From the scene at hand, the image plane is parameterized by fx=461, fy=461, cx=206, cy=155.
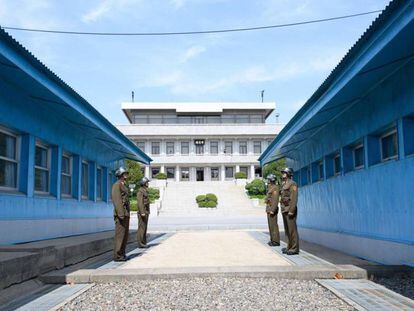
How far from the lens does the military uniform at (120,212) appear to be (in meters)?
9.41

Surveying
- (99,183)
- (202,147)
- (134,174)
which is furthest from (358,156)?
(202,147)

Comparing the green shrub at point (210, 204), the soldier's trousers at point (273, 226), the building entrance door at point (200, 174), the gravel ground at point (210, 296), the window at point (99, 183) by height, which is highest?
the building entrance door at point (200, 174)

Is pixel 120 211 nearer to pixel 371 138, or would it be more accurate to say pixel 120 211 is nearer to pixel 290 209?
pixel 290 209

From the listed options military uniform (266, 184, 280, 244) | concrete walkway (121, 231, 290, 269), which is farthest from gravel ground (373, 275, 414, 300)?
military uniform (266, 184, 280, 244)

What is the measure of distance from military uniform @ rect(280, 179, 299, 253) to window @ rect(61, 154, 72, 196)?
250 inches

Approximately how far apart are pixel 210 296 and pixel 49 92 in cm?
506

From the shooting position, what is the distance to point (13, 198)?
9.07 meters

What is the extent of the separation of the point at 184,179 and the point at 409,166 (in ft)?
192

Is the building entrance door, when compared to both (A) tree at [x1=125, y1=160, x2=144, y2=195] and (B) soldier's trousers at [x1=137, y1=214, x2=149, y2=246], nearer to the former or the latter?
(A) tree at [x1=125, y1=160, x2=144, y2=195]

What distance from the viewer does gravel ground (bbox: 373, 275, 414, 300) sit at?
6.29 m

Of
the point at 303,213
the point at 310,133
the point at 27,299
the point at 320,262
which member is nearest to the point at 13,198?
the point at 27,299

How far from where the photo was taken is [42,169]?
1130 cm

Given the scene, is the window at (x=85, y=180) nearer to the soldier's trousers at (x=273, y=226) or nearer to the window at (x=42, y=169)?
the window at (x=42, y=169)

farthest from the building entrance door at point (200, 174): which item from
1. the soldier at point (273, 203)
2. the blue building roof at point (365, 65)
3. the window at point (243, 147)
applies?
the blue building roof at point (365, 65)
